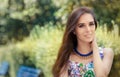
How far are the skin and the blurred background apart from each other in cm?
134

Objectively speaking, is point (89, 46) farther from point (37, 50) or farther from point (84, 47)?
point (37, 50)

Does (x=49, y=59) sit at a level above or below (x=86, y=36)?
below

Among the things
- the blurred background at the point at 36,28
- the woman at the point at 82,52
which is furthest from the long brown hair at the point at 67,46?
the blurred background at the point at 36,28

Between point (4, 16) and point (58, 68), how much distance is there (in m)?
1.88

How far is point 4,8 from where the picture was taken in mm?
3736

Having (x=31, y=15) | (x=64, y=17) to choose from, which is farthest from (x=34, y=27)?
(x=64, y=17)

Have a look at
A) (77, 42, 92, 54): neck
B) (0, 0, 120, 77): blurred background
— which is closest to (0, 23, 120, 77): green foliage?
(0, 0, 120, 77): blurred background

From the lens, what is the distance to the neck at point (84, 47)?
202cm

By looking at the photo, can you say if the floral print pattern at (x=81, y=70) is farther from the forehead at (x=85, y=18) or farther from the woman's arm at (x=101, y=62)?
the forehead at (x=85, y=18)

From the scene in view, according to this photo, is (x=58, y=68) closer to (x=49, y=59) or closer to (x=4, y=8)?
(x=49, y=59)

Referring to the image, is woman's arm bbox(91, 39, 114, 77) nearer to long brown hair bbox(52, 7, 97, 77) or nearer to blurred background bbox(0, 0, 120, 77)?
long brown hair bbox(52, 7, 97, 77)

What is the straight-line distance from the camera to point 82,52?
203 centimetres

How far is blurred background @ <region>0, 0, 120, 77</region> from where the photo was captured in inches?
133

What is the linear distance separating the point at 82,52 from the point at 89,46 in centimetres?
6
